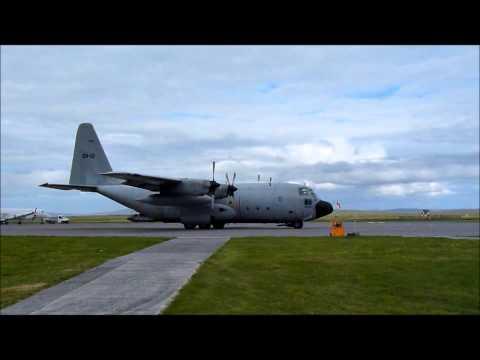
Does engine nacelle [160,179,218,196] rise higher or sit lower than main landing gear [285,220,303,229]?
higher

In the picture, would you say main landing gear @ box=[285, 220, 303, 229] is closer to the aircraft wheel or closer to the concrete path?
the aircraft wheel

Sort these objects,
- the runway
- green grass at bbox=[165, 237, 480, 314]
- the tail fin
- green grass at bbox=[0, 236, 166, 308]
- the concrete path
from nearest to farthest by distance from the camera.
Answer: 1. the concrete path
2. green grass at bbox=[165, 237, 480, 314]
3. green grass at bbox=[0, 236, 166, 308]
4. the runway
5. the tail fin

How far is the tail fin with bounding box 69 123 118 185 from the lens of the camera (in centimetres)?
3694

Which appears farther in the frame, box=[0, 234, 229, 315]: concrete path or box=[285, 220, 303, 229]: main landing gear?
box=[285, 220, 303, 229]: main landing gear

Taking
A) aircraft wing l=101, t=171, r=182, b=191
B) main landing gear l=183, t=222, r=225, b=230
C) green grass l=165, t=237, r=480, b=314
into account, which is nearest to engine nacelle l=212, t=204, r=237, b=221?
main landing gear l=183, t=222, r=225, b=230

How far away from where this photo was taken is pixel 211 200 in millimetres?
34344

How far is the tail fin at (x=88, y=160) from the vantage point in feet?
121

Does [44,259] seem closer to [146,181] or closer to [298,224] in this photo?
[146,181]

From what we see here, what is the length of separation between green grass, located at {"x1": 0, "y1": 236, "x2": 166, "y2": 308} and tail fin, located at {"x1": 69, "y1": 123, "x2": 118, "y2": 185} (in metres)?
11.3

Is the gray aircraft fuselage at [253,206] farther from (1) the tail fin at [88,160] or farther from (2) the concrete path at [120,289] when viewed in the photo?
(2) the concrete path at [120,289]

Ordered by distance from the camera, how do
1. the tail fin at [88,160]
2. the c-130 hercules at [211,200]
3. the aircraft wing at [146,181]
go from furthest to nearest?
the tail fin at [88,160] → the c-130 hercules at [211,200] → the aircraft wing at [146,181]

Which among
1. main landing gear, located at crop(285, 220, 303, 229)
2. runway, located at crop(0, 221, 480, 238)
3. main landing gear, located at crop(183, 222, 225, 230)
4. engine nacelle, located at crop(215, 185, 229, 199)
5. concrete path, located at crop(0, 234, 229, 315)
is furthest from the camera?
main landing gear, located at crop(285, 220, 303, 229)

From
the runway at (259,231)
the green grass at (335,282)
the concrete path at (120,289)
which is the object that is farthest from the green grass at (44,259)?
the runway at (259,231)

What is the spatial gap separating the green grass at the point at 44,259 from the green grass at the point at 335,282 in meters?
3.77
